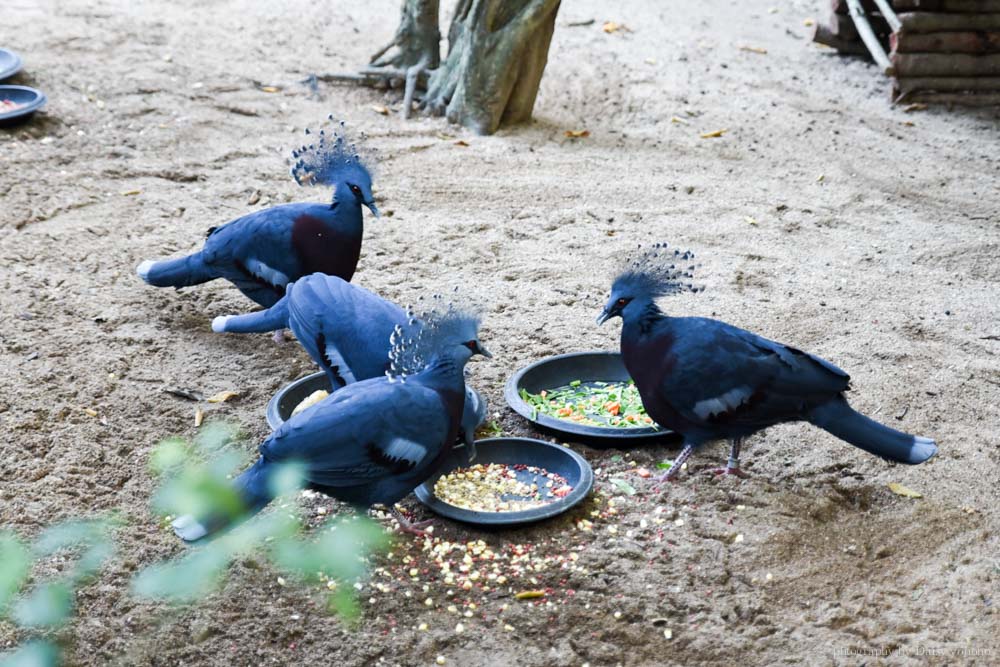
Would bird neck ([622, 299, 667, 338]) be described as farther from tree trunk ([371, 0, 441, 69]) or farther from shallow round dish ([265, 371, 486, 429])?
tree trunk ([371, 0, 441, 69])

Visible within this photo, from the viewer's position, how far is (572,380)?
4203mm

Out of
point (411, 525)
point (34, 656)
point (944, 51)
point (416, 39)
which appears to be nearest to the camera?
point (34, 656)

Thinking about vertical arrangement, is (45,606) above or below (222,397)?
below

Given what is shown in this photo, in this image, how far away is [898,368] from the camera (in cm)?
428

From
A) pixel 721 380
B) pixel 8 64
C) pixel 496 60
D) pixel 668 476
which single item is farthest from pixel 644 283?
pixel 8 64

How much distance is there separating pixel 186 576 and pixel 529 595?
1.03 m

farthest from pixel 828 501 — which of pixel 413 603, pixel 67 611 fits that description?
pixel 67 611

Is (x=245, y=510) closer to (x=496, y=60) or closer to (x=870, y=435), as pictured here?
(x=870, y=435)

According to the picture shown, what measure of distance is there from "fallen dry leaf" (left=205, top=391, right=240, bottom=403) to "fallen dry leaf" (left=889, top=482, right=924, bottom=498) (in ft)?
8.00

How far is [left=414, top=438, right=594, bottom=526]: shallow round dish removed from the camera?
130 inches

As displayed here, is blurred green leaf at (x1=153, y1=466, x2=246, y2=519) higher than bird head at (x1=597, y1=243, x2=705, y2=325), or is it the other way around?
bird head at (x1=597, y1=243, x2=705, y2=325)

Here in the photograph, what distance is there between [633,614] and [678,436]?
977mm

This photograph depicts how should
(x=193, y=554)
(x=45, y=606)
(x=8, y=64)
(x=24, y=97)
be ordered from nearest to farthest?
(x=45, y=606) → (x=193, y=554) → (x=24, y=97) → (x=8, y=64)

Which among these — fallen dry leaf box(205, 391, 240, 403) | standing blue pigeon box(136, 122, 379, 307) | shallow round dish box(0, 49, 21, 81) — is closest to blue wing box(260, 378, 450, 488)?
fallen dry leaf box(205, 391, 240, 403)
